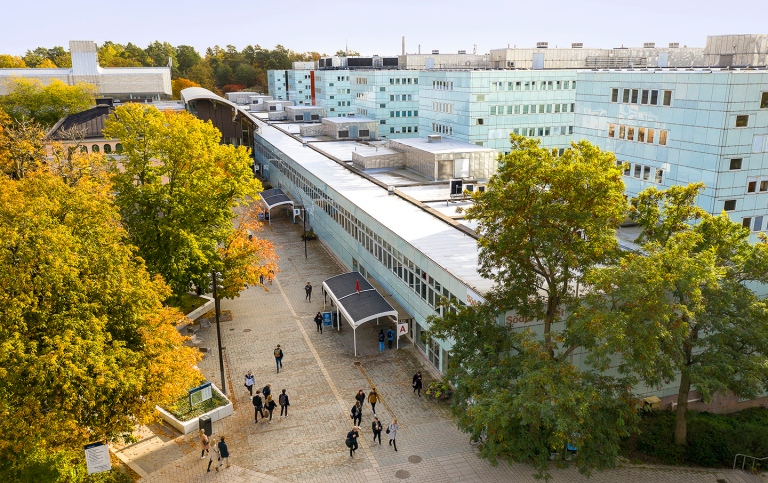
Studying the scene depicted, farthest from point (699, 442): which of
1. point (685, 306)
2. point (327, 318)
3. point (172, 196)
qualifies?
point (172, 196)

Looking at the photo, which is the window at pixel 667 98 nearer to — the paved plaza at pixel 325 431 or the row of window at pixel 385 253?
the row of window at pixel 385 253

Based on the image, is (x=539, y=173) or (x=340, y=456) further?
(x=340, y=456)

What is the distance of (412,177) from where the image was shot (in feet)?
151

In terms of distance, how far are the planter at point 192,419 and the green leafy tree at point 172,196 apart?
6808mm

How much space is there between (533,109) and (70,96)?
2095 inches

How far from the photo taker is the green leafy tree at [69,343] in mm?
15945

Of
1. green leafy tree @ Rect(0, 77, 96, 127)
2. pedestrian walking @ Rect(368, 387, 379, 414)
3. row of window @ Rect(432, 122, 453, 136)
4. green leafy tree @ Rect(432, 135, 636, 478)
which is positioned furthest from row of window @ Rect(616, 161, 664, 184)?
green leafy tree @ Rect(0, 77, 96, 127)

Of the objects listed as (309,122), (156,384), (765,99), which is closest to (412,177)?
(765,99)

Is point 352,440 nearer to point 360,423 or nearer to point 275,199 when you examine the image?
point 360,423

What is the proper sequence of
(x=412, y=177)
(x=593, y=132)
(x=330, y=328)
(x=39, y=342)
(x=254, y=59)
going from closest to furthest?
(x=39, y=342) < (x=330, y=328) < (x=593, y=132) < (x=412, y=177) < (x=254, y=59)

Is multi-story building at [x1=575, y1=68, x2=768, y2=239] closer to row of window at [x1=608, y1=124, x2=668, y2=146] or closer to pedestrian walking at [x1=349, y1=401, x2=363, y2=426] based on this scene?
row of window at [x1=608, y1=124, x2=668, y2=146]

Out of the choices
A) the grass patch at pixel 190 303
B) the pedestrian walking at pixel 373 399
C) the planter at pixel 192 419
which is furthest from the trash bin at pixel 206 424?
the grass patch at pixel 190 303

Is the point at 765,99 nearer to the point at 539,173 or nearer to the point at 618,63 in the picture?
the point at 539,173

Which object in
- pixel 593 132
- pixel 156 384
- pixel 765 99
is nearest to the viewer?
pixel 156 384
